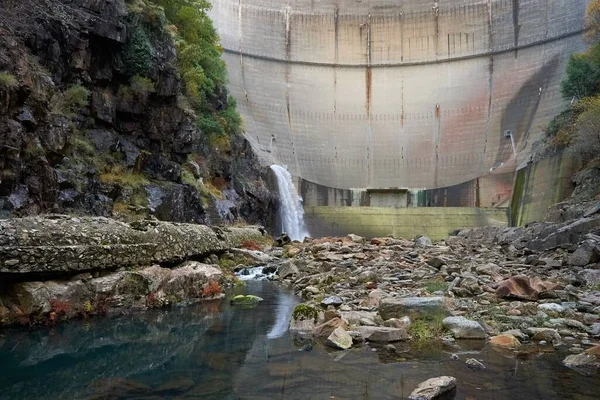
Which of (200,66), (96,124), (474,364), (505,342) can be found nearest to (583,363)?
(505,342)

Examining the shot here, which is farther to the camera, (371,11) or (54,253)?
(371,11)

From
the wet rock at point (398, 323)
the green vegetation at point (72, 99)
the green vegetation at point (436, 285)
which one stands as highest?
the green vegetation at point (72, 99)

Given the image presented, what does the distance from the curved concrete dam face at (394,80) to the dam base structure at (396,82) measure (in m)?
0.08

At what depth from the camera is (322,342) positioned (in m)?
4.99

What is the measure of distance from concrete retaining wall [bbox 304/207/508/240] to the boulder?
778 inches

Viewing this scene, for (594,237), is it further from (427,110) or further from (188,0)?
(427,110)

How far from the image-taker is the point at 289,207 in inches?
1092

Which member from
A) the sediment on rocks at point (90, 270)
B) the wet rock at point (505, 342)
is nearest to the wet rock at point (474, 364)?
the wet rock at point (505, 342)

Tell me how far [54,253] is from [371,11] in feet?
116

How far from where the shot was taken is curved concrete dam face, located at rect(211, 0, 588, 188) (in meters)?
31.6

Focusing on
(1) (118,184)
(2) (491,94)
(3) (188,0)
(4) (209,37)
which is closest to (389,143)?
(2) (491,94)

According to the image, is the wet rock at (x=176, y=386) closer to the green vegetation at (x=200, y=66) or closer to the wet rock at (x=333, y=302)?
the wet rock at (x=333, y=302)

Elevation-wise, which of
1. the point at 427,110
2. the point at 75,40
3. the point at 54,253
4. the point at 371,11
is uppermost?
the point at 371,11

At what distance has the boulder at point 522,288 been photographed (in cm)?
650
